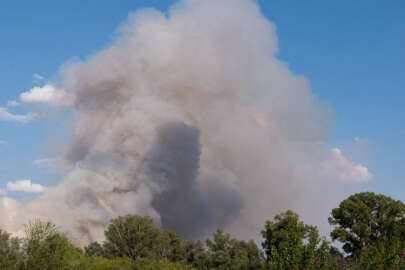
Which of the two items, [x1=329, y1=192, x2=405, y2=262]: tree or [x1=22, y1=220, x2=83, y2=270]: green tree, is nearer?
[x1=22, y1=220, x2=83, y2=270]: green tree

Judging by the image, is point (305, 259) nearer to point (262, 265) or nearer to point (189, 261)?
point (262, 265)

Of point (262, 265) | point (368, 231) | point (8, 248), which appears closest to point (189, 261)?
point (262, 265)

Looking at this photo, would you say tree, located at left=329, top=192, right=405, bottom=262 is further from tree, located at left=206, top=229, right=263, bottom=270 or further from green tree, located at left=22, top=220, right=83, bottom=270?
green tree, located at left=22, top=220, right=83, bottom=270

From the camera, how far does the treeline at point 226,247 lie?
3750cm

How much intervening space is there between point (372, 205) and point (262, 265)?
20.8 m

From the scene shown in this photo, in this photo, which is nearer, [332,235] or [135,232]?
[332,235]

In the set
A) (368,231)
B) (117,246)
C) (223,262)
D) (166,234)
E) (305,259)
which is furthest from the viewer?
(166,234)

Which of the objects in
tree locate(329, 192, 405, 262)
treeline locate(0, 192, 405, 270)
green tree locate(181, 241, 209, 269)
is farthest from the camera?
green tree locate(181, 241, 209, 269)

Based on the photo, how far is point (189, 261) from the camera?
92.8 metres

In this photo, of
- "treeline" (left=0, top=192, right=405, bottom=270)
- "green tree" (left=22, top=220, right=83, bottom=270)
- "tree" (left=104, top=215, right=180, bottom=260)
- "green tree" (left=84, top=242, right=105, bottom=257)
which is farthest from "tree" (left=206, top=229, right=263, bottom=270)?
"green tree" (left=22, top=220, right=83, bottom=270)

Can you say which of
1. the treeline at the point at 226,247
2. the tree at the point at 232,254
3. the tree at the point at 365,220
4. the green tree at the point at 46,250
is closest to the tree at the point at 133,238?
the treeline at the point at 226,247

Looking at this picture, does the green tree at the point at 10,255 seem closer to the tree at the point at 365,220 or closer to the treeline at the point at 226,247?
the treeline at the point at 226,247

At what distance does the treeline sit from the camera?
37.5 meters

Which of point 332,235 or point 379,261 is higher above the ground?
point 332,235
